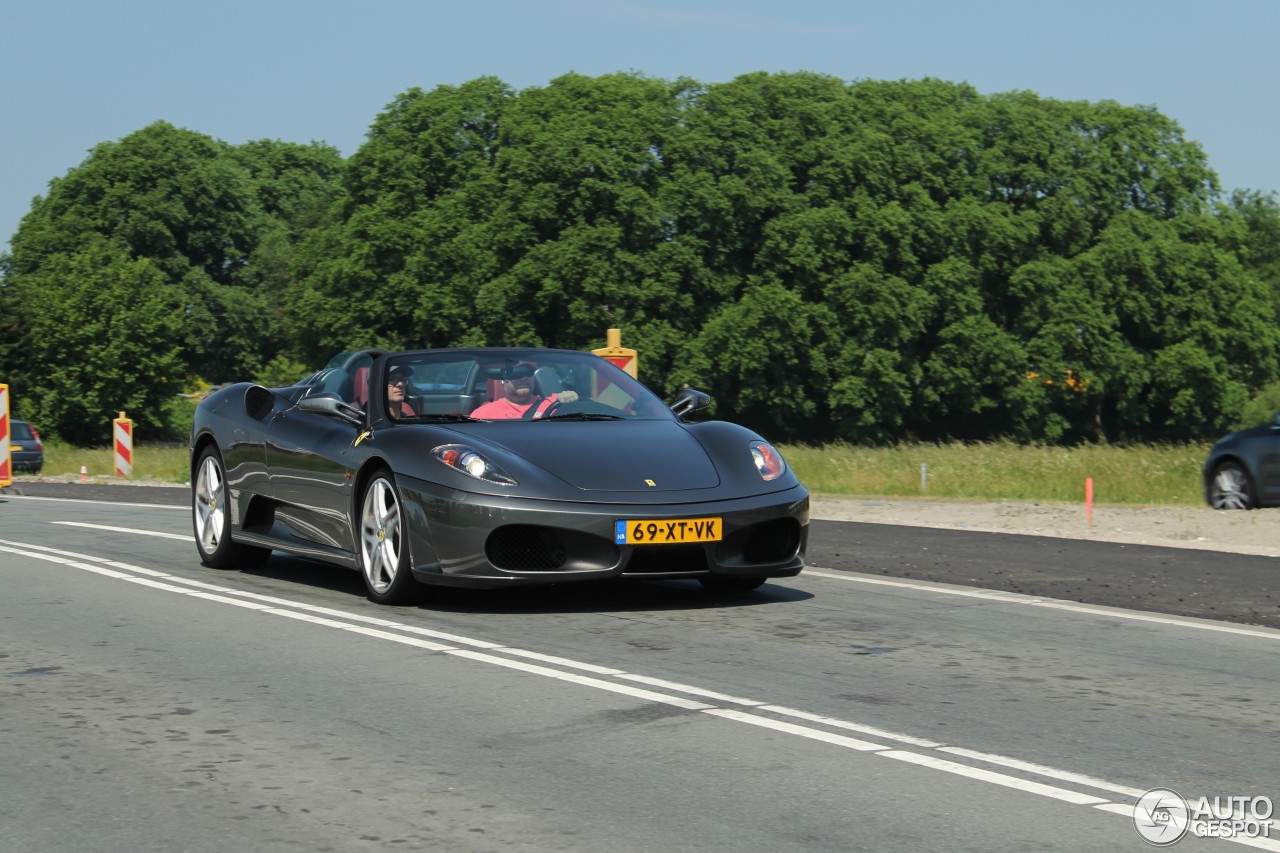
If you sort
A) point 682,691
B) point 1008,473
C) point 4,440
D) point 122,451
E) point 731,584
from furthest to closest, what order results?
point 122,451 → point 1008,473 → point 4,440 → point 731,584 → point 682,691

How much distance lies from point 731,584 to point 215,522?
3731mm

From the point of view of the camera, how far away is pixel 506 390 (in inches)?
397

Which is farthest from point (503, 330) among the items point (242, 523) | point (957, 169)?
point (242, 523)

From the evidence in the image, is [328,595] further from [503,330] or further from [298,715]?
[503,330]

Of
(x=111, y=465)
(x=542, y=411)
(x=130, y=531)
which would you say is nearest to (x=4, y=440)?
(x=130, y=531)

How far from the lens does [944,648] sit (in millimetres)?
8000

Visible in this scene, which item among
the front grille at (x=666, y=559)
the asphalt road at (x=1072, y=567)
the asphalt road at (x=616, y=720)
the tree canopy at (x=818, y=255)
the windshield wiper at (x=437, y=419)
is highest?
the tree canopy at (x=818, y=255)

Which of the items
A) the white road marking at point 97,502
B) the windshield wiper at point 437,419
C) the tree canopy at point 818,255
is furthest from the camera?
the tree canopy at point 818,255

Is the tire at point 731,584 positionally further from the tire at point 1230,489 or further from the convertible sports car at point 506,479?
the tire at point 1230,489

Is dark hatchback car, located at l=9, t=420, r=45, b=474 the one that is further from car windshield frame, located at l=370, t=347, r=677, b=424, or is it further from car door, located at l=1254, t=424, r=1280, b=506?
car windshield frame, located at l=370, t=347, r=677, b=424

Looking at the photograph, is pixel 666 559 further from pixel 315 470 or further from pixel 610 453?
pixel 315 470

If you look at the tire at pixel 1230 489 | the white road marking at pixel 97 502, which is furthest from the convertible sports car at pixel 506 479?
the tire at pixel 1230 489

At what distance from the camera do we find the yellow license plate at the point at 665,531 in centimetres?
868

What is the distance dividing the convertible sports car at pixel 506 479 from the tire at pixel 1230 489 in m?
10.8
